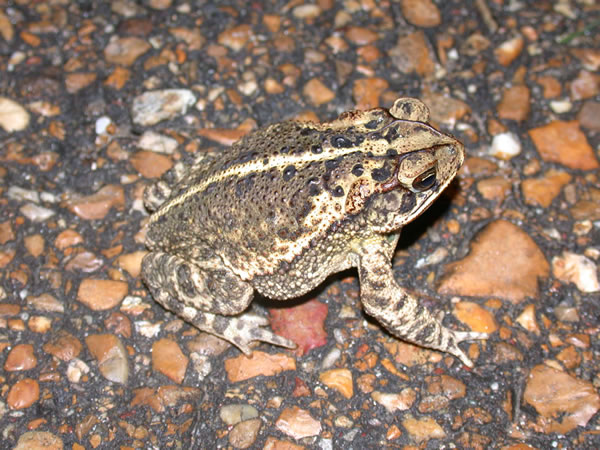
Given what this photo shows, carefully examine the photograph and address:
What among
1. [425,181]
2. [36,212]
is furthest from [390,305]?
[36,212]

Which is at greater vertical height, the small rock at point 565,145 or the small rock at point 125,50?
the small rock at point 125,50

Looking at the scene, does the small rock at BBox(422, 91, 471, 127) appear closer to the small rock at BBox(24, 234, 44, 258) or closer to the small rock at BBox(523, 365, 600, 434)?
the small rock at BBox(523, 365, 600, 434)

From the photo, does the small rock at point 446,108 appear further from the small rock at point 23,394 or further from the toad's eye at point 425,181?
the small rock at point 23,394

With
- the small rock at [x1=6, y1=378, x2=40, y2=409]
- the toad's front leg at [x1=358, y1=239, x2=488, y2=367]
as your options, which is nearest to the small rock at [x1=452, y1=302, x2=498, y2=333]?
the toad's front leg at [x1=358, y1=239, x2=488, y2=367]

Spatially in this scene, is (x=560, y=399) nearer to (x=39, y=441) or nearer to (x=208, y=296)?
(x=208, y=296)

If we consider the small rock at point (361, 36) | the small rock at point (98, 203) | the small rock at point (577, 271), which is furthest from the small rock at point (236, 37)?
the small rock at point (577, 271)

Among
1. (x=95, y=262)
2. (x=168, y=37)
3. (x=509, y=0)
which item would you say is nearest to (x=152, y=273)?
(x=95, y=262)
